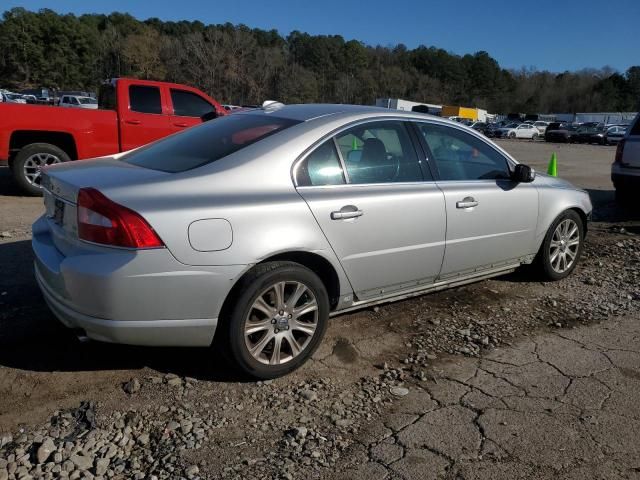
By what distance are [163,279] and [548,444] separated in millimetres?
2112

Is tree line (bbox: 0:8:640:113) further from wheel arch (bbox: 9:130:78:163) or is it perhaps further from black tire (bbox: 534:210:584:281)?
black tire (bbox: 534:210:584:281)

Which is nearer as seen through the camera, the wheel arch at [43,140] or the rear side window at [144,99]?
the wheel arch at [43,140]

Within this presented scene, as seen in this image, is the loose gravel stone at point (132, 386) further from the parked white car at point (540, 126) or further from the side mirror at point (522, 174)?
the parked white car at point (540, 126)

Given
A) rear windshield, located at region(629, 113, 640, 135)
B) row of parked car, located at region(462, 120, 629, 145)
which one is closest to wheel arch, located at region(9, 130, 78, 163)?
rear windshield, located at region(629, 113, 640, 135)

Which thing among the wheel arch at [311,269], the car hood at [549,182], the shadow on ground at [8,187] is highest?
the car hood at [549,182]

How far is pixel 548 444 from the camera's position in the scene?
2807mm

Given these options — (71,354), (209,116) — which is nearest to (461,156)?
(71,354)

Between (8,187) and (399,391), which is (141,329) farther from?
(8,187)

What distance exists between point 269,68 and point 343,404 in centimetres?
9795

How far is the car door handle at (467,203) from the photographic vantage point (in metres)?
4.16

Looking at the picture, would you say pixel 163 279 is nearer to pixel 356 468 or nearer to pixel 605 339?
pixel 356 468

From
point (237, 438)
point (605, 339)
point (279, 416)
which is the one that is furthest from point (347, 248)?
point (605, 339)

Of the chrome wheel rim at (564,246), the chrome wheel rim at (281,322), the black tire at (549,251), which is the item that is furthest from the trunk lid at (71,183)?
the chrome wheel rim at (564,246)

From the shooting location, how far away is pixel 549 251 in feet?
16.9
